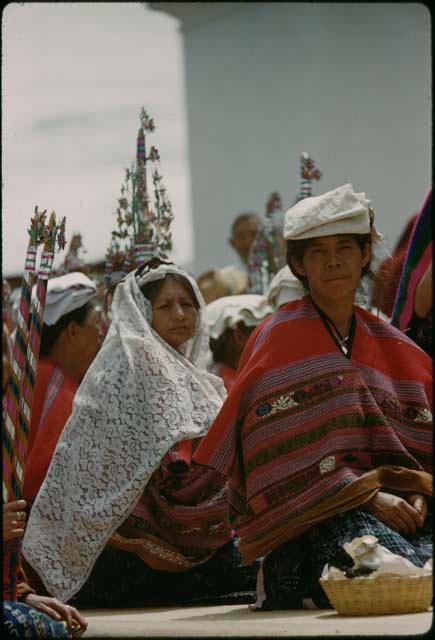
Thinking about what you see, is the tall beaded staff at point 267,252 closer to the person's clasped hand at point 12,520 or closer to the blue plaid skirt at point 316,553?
the blue plaid skirt at point 316,553

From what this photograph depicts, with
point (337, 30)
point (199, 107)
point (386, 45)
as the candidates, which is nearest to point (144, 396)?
point (386, 45)

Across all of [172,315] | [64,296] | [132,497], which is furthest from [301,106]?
[132,497]

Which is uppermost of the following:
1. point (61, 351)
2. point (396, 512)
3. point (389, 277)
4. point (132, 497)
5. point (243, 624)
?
point (389, 277)

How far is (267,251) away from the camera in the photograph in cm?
907

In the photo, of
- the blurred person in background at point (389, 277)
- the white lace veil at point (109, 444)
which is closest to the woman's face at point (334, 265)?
the blurred person in background at point (389, 277)

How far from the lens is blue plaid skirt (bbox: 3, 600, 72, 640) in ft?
14.4

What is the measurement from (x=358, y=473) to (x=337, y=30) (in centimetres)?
895

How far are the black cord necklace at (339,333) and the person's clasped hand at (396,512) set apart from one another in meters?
0.60

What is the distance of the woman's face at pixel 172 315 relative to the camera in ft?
21.6

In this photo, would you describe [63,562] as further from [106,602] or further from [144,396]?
[144,396]

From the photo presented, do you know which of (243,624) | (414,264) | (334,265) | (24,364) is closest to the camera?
(243,624)

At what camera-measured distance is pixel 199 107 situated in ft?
48.6

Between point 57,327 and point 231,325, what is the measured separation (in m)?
1.30

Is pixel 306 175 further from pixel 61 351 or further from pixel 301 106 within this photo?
pixel 301 106
